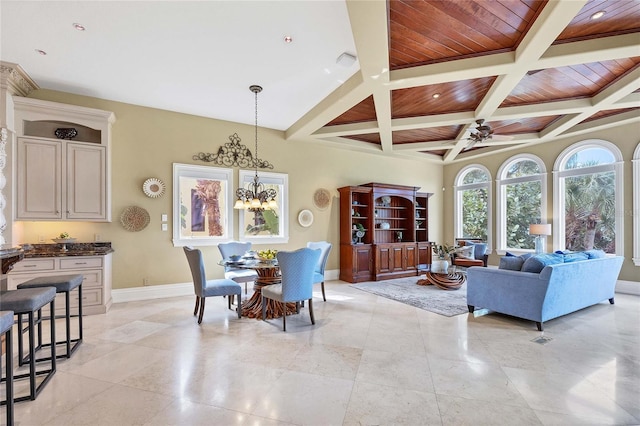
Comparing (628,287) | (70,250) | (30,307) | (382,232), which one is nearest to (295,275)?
(30,307)

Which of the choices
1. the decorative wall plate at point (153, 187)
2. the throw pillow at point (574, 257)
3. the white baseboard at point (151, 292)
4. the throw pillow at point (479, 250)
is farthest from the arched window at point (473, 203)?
the decorative wall plate at point (153, 187)

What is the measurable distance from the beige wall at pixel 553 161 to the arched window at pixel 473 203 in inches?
6.0

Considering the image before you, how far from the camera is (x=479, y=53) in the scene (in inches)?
131

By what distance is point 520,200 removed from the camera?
22.8 ft

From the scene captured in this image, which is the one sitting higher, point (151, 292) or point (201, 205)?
point (201, 205)

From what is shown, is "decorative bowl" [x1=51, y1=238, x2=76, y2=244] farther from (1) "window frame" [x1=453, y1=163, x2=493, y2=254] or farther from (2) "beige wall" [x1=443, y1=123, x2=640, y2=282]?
(2) "beige wall" [x1=443, y1=123, x2=640, y2=282]

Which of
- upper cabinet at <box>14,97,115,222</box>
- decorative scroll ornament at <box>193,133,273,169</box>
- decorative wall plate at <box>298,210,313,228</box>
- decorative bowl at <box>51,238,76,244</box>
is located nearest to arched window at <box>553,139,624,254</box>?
Answer: decorative wall plate at <box>298,210,313,228</box>

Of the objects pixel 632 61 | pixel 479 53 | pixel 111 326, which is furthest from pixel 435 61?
pixel 111 326

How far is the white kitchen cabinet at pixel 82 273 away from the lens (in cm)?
380

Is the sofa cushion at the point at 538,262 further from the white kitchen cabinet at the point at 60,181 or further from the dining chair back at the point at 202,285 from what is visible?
the white kitchen cabinet at the point at 60,181

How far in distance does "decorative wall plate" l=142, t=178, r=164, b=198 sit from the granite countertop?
999 millimetres

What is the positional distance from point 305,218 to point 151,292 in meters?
3.14

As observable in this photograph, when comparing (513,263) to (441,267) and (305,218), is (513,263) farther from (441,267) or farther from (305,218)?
(305,218)

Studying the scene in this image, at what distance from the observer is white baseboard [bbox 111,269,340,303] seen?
4727 millimetres
